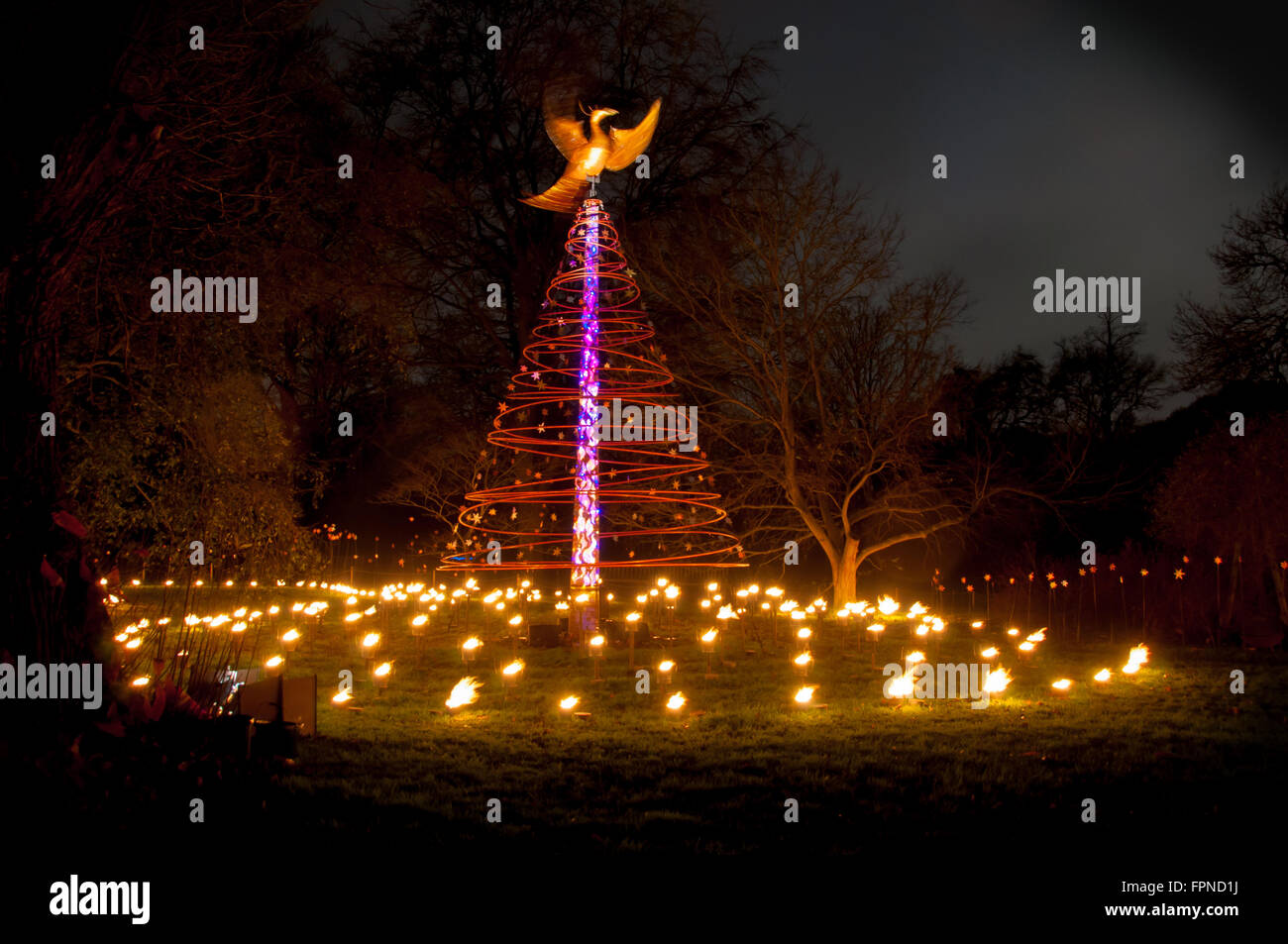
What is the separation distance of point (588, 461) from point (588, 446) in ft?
0.63

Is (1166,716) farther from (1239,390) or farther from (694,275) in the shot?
(1239,390)

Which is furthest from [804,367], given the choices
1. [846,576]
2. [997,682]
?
[997,682]

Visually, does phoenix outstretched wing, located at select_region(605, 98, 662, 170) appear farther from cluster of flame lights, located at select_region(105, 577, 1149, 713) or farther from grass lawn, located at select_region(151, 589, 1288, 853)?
grass lawn, located at select_region(151, 589, 1288, 853)

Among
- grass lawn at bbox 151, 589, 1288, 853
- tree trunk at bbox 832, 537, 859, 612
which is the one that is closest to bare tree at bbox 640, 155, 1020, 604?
tree trunk at bbox 832, 537, 859, 612

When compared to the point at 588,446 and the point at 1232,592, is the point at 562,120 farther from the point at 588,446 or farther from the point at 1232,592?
the point at 1232,592

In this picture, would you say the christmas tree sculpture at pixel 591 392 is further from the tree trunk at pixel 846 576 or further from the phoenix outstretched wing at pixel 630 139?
the tree trunk at pixel 846 576

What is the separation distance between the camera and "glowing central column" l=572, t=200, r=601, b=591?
469 inches

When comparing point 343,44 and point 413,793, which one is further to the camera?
point 343,44

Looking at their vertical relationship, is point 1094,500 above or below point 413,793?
above

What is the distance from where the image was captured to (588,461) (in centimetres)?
1196

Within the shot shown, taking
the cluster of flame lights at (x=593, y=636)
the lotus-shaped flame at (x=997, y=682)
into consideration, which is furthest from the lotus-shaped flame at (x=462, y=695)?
the lotus-shaped flame at (x=997, y=682)
